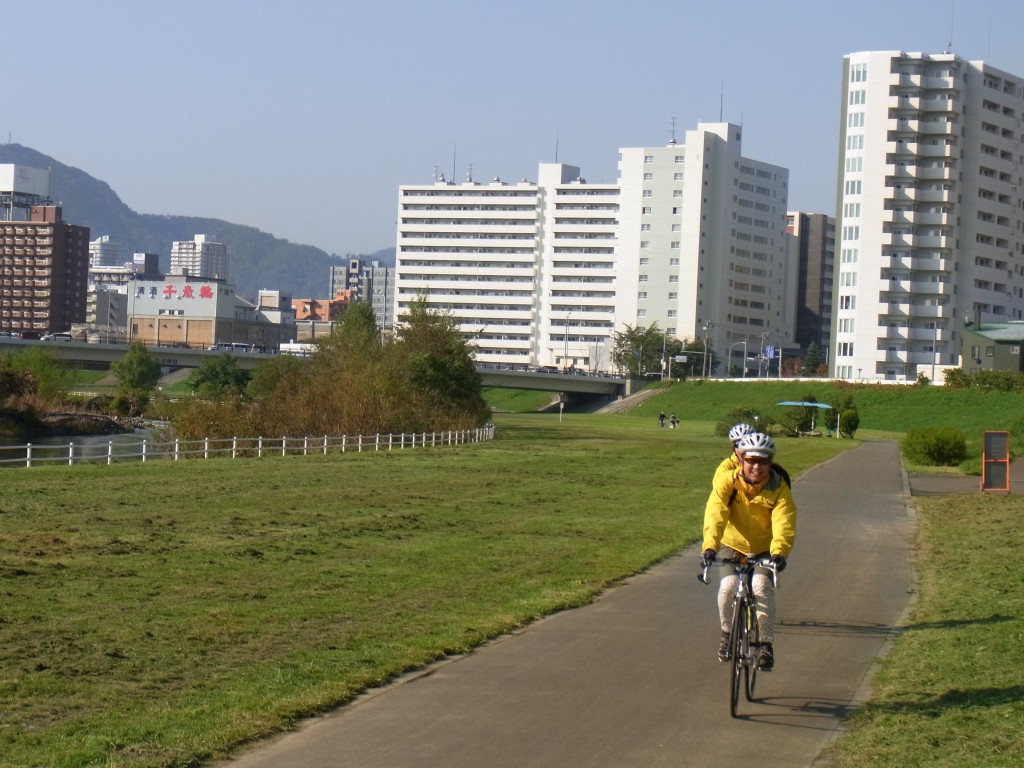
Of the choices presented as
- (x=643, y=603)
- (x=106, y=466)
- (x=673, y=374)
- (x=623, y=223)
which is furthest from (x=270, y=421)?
(x=623, y=223)

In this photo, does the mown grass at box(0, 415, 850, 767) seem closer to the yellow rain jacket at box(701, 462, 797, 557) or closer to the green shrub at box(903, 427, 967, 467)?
the yellow rain jacket at box(701, 462, 797, 557)

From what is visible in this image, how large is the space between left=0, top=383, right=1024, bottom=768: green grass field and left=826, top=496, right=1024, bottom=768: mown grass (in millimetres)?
29

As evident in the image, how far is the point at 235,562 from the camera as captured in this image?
16.5 m

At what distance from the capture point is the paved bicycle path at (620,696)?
8.11 metres

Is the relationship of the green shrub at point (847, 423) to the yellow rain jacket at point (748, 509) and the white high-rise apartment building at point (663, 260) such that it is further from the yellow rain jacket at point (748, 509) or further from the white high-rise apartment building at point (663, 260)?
the white high-rise apartment building at point (663, 260)

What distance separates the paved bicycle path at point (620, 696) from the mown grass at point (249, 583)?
0.45 metres

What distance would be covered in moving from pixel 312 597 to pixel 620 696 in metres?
5.00

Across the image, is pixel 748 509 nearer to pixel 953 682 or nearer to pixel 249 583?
pixel 953 682

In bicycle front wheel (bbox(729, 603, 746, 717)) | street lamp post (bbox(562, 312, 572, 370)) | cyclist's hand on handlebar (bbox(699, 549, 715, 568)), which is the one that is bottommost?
bicycle front wheel (bbox(729, 603, 746, 717))

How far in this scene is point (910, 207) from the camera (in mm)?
123625

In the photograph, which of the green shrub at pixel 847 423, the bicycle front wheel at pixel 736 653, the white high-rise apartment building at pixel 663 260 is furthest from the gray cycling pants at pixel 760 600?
the white high-rise apartment building at pixel 663 260

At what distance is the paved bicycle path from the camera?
26.6 feet

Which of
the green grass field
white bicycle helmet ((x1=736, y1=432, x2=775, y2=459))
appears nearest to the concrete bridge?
the green grass field

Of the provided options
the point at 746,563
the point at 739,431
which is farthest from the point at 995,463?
the point at 746,563
